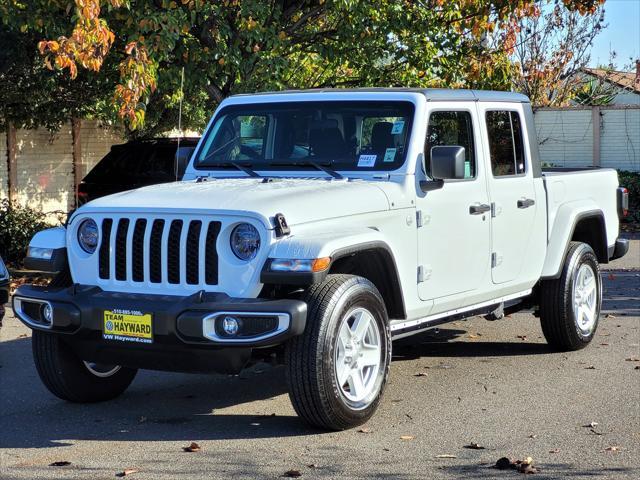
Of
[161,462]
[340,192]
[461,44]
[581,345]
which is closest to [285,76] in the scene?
[461,44]

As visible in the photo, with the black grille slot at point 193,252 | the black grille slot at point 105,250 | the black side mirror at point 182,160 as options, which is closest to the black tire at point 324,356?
the black grille slot at point 193,252

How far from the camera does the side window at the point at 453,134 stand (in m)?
7.51

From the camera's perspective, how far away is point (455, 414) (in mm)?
6875

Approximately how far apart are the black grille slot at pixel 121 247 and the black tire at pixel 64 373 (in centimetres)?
69

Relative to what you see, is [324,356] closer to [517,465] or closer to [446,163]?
[517,465]

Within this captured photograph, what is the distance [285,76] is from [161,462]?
9072 mm

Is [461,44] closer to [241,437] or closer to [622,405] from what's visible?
[622,405]

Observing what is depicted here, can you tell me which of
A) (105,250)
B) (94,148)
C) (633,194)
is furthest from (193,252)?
(633,194)

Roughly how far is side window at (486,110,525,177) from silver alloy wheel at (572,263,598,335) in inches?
47.0

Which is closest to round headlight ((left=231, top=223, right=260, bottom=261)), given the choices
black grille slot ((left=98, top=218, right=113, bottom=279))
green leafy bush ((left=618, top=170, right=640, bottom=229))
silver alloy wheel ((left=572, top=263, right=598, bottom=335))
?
black grille slot ((left=98, top=218, right=113, bottom=279))

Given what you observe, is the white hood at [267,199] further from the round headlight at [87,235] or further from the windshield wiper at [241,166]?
the windshield wiper at [241,166]

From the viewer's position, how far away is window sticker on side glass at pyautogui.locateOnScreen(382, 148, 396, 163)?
729cm

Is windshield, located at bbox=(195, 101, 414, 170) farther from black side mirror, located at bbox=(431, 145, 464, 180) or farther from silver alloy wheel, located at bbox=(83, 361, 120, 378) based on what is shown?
silver alloy wheel, located at bbox=(83, 361, 120, 378)

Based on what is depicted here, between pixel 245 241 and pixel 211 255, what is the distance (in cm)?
21
